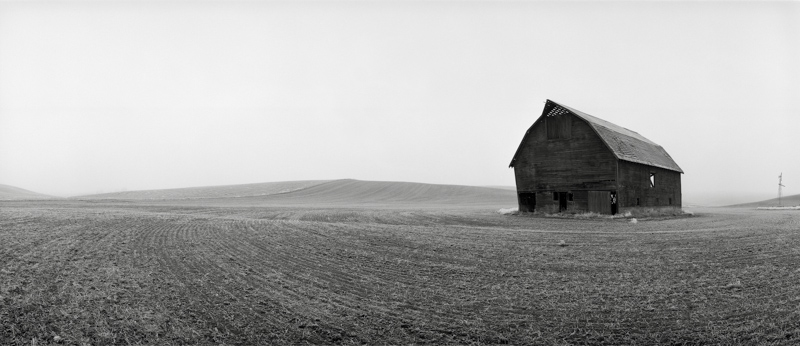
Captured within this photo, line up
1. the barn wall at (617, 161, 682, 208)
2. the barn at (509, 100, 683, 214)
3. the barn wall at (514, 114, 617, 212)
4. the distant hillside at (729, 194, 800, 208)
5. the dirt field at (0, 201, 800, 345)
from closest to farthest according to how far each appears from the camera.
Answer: the dirt field at (0, 201, 800, 345)
the barn at (509, 100, 683, 214)
the barn wall at (617, 161, 682, 208)
the barn wall at (514, 114, 617, 212)
the distant hillside at (729, 194, 800, 208)

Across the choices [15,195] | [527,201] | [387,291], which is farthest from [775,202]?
[15,195]

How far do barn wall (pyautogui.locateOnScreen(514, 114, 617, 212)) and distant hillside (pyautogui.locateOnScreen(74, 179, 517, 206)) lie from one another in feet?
89.3

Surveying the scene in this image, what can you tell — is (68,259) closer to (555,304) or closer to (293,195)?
(555,304)

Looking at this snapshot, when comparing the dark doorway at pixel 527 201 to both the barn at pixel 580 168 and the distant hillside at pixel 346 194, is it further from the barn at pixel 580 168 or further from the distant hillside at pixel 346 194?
the distant hillside at pixel 346 194

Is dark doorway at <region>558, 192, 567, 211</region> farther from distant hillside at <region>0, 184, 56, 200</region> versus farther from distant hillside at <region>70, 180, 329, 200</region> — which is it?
distant hillside at <region>0, 184, 56, 200</region>

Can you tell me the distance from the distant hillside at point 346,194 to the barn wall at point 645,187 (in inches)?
970

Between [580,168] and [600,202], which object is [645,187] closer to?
[600,202]

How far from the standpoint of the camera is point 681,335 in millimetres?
5695

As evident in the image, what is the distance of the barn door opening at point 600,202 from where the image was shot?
2678 cm

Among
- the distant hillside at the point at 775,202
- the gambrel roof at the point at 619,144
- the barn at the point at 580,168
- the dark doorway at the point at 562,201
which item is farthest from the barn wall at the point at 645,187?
the distant hillside at the point at 775,202

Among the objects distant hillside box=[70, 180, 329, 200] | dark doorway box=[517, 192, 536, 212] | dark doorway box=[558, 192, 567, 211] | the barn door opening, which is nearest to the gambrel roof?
the barn door opening

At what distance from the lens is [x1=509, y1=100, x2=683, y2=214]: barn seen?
88.7ft

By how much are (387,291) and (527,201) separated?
26.1 metres

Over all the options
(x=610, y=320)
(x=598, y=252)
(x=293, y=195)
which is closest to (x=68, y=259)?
(x=610, y=320)
